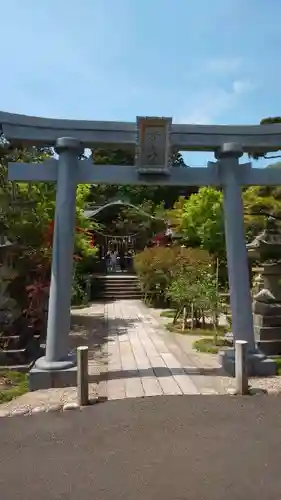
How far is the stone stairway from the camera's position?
22.1 metres

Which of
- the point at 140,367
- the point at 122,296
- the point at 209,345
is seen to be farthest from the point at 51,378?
the point at 122,296

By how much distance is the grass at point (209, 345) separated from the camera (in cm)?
915

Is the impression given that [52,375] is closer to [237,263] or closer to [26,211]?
[237,263]

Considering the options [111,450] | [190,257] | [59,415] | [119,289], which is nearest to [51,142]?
[59,415]

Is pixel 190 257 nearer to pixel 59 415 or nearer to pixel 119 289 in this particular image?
pixel 119 289

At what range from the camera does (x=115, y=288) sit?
22938 mm

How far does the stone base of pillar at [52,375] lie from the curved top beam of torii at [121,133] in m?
3.70

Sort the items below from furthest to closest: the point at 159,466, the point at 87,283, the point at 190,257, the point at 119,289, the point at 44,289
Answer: the point at 119,289
the point at 87,283
the point at 190,257
the point at 44,289
the point at 159,466

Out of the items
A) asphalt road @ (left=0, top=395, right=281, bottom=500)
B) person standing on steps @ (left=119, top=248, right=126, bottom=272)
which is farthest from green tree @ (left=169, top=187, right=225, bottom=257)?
asphalt road @ (left=0, top=395, right=281, bottom=500)

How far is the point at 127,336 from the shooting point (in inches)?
430

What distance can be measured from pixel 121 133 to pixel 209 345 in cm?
537

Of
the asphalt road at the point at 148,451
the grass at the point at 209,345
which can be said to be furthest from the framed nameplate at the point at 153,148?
the grass at the point at 209,345

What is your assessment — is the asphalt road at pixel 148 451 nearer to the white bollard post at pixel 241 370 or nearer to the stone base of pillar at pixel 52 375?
the white bollard post at pixel 241 370

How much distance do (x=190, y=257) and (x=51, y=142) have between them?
29.6 feet
